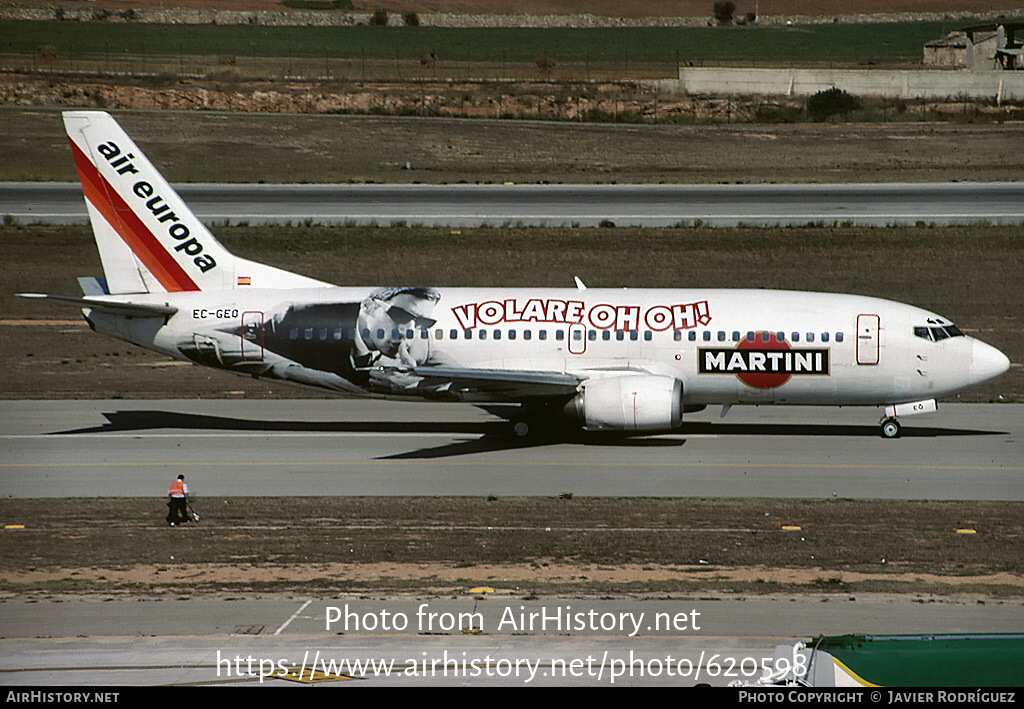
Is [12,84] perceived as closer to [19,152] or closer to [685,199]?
[19,152]

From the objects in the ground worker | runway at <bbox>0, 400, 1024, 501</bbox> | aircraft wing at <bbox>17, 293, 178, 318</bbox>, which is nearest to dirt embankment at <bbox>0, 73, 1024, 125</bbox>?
runway at <bbox>0, 400, 1024, 501</bbox>

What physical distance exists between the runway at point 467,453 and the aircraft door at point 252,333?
8.05 feet

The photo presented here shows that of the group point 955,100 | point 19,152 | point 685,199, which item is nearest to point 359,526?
point 685,199

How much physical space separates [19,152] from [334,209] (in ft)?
81.9

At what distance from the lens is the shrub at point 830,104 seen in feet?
311

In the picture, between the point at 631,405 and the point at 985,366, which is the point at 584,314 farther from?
the point at 985,366

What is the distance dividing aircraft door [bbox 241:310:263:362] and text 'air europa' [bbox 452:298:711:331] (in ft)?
18.6

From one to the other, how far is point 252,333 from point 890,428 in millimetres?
18677

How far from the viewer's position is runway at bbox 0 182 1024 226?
61406 millimetres

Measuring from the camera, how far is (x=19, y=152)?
7556 cm

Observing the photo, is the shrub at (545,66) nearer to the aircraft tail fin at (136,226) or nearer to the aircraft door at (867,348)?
the aircraft tail fin at (136,226)

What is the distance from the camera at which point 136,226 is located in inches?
1390

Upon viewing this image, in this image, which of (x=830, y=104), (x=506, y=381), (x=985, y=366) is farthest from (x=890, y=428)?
(x=830, y=104)

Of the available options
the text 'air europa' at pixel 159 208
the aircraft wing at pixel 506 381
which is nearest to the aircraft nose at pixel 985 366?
the aircraft wing at pixel 506 381
